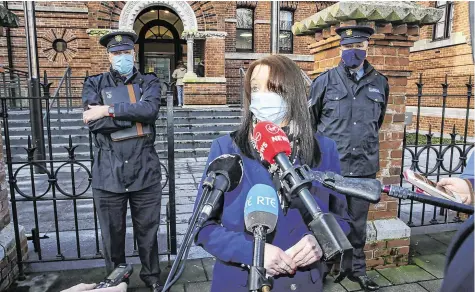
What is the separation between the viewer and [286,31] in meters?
16.2

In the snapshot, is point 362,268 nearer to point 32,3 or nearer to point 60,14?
point 32,3

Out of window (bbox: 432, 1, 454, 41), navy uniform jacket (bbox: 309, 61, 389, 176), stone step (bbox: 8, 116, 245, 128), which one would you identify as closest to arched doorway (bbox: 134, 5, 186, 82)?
stone step (bbox: 8, 116, 245, 128)

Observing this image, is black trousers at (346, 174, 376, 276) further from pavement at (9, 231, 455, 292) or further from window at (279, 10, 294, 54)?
window at (279, 10, 294, 54)

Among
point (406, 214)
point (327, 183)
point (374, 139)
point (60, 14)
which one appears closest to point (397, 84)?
point (374, 139)

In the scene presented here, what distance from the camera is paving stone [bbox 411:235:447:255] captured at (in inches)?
151

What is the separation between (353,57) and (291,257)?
2275 mm

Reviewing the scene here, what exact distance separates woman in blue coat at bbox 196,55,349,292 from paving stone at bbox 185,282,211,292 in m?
1.73

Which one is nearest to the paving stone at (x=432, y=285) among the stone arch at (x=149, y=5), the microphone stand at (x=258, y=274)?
the microphone stand at (x=258, y=274)

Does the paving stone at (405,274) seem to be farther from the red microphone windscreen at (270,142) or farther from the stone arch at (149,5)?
the stone arch at (149,5)

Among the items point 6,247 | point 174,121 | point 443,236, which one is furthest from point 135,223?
point 174,121

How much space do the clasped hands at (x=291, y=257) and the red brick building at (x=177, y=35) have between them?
41.4ft

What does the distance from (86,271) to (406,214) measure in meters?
4.14

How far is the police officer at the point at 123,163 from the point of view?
285 centimetres

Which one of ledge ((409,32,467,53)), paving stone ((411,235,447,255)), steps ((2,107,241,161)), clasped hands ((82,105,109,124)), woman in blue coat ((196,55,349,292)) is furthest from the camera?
ledge ((409,32,467,53))
